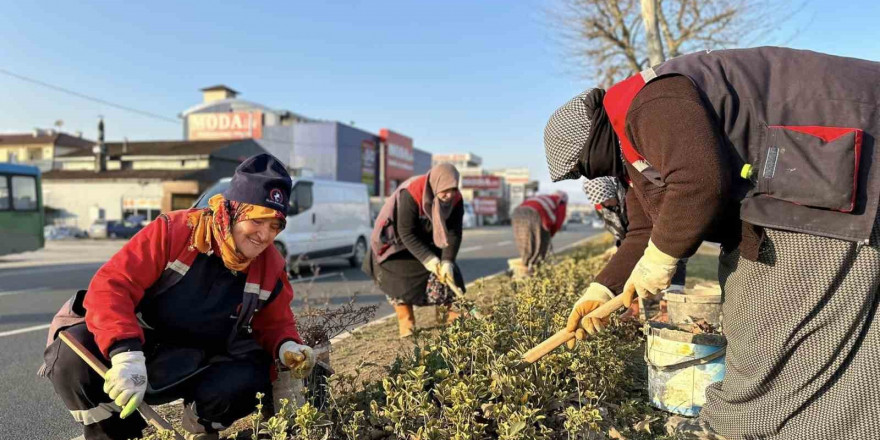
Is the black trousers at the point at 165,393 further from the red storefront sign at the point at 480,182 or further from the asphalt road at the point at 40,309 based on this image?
the red storefront sign at the point at 480,182

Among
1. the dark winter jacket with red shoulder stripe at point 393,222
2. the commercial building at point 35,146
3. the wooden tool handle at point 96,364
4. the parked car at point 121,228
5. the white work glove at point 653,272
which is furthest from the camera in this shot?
the commercial building at point 35,146

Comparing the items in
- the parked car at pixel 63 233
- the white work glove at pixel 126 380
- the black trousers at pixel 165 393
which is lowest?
the parked car at pixel 63 233

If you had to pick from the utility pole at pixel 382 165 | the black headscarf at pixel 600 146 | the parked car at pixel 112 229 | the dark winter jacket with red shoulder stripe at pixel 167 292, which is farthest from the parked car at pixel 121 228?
the black headscarf at pixel 600 146

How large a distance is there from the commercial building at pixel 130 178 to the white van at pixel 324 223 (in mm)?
19410

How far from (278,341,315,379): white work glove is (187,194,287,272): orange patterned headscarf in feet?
1.42

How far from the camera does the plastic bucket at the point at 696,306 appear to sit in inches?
138

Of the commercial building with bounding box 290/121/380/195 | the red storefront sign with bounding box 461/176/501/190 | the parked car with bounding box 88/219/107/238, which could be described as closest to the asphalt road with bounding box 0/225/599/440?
the parked car with bounding box 88/219/107/238

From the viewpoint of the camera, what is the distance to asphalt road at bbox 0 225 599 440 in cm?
328

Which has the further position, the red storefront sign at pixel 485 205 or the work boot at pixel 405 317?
the red storefront sign at pixel 485 205

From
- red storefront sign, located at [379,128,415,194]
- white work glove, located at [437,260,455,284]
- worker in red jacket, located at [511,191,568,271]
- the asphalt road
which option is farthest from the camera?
red storefront sign, located at [379,128,415,194]

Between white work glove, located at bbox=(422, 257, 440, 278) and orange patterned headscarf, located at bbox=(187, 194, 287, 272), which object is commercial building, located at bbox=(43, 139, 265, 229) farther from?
orange patterned headscarf, located at bbox=(187, 194, 287, 272)

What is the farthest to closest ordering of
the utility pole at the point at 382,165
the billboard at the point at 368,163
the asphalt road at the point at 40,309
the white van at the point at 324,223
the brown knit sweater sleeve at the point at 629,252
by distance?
1. the utility pole at the point at 382,165
2. the billboard at the point at 368,163
3. the white van at the point at 324,223
4. the asphalt road at the point at 40,309
5. the brown knit sweater sleeve at the point at 629,252

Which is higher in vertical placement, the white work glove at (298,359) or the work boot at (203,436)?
the white work glove at (298,359)

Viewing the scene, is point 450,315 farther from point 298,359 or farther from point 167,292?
point 167,292
